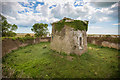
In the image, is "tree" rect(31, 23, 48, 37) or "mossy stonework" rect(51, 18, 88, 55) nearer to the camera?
"mossy stonework" rect(51, 18, 88, 55)

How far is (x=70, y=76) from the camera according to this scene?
173 inches

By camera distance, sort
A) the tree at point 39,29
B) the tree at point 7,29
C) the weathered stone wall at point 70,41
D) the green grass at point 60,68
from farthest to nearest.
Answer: the tree at point 39,29 < the tree at point 7,29 < the weathered stone wall at point 70,41 < the green grass at point 60,68

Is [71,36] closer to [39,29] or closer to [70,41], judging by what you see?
[70,41]

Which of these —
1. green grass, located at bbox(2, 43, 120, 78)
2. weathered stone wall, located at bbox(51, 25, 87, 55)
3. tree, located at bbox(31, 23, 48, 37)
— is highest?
tree, located at bbox(31, 23, 48, 37)

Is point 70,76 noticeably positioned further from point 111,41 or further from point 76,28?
point 111,41

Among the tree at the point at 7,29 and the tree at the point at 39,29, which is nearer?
the tree at the point at 7,29

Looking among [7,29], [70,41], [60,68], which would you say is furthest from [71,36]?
[7,29]

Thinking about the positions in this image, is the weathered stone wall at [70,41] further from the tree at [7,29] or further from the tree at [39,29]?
the tree at [39,29]

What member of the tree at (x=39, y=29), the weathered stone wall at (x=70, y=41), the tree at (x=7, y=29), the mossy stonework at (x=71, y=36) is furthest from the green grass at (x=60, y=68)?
the tree at (x=39, y=29)

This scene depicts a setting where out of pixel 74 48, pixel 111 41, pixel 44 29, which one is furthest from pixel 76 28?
pixel 44 29

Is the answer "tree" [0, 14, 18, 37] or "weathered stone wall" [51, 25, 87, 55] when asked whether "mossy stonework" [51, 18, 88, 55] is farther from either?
"tree" [0, 14, 18, 37]

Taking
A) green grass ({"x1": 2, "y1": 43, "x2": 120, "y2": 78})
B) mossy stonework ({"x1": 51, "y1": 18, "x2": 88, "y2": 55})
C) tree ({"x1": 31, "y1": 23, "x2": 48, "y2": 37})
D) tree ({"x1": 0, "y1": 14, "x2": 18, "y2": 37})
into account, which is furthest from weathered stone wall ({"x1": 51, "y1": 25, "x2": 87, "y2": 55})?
tree ({"x1": 31, "y1": 23, "x2": 48, "y2": 37})

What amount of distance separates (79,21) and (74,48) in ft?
13.2

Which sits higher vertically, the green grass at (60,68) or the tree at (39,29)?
the tree at (39,29)
